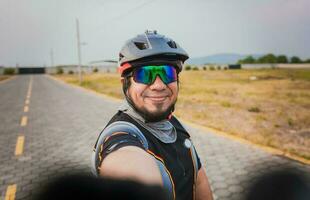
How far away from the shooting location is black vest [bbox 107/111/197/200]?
163cm

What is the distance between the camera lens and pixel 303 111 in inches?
468

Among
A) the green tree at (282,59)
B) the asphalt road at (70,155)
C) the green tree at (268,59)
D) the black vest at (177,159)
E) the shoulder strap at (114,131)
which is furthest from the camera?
the green tree at (268,59)

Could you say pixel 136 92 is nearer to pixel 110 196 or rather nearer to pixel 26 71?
pixel 110 196

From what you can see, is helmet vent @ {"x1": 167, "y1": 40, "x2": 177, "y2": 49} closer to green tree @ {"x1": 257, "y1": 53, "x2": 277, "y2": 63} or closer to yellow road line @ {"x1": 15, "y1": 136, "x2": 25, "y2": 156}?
yellow road line @ {"x1": 15, "y1": 136, "x2": 25, "y2": 156}

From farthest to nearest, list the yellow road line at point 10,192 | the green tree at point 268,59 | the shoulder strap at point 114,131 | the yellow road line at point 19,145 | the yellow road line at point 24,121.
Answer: the green tree at point 268,59, the yellow road line at point 24,121, the yellow road line at point 19,145, the yellow road line at point 10,192, the shoulder strap at point 114,131

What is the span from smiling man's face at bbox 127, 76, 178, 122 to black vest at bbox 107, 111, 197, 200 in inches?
3.7

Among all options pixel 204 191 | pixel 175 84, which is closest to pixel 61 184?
pixel 175 84

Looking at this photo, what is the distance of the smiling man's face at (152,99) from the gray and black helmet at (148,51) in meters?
0.11

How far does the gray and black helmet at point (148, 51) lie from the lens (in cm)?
171

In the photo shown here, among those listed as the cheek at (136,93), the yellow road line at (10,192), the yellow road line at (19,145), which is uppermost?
the cheek at (136,93)

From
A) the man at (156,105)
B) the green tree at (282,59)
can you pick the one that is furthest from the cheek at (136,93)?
the green tree at (282,59)

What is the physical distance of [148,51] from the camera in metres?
1.69

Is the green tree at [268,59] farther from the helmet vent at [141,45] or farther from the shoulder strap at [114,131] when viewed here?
the shoulder strap at [114,131]

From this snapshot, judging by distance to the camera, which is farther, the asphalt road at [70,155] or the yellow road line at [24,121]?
the yellow road line at [24,121]
